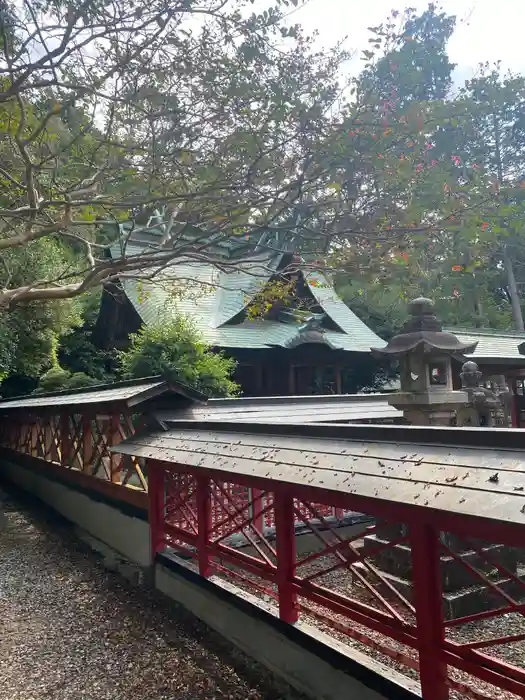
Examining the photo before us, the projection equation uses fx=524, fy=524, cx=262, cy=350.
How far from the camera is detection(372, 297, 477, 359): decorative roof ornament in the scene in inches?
283

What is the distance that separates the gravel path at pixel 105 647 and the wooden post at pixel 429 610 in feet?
4.39

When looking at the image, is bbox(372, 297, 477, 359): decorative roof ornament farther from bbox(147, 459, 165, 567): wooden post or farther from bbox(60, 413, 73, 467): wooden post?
bbox(60, 413, 73, 467): wooden post

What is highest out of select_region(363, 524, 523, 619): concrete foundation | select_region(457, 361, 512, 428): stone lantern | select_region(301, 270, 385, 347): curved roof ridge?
select_region(301, 270, 385, 347): curved roof ridge

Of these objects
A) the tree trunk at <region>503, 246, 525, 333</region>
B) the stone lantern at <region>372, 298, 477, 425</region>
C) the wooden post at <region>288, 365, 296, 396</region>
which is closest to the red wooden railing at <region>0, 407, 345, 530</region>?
the stone lantern at <region>372, 298, 477, 425</region>

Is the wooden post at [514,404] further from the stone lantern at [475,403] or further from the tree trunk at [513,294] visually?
the tree trunk at [513,294]

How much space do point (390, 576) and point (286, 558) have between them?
10.0ft

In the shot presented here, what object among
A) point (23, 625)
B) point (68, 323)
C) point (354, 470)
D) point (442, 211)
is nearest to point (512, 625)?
point (354, 470)

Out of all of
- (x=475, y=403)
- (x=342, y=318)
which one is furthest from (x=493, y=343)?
(x=475, y=403)

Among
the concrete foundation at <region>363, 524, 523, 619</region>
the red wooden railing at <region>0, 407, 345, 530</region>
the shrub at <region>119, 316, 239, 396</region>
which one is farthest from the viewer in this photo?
the shrub at <region>119, 316, 239, 396</region>

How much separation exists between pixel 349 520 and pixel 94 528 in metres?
4.42

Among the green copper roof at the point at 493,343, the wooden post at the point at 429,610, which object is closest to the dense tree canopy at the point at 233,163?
the wooden post at the point at 429,610

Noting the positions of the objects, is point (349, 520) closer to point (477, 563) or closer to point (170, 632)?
point (477, 563)

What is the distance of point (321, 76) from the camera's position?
6.75 meters

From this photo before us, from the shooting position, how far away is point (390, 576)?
671 centimetres
